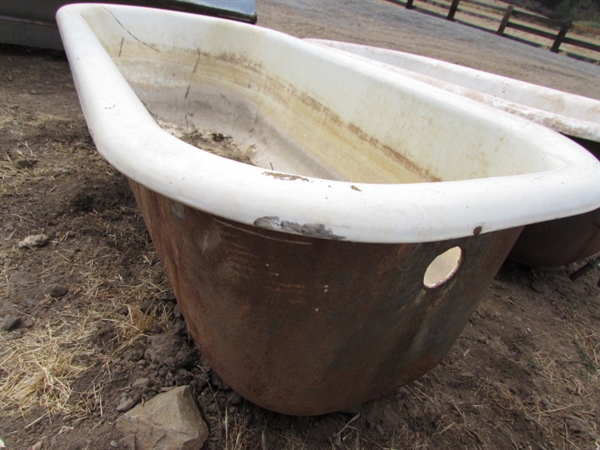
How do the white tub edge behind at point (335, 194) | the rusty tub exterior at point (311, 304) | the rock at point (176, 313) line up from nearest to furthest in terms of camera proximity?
the white tub edge behind at point (335, 194), the rusty tub exterior at point (311, 304), the rock at point (176, 313)

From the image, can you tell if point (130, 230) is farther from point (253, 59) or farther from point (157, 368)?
point (253, 59)

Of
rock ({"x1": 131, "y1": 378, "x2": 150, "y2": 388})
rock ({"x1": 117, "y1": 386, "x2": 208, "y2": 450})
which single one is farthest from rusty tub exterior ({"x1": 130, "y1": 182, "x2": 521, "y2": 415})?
rock ({"x1": 131, "y1": 378, "x2": 150, "y2": 388})

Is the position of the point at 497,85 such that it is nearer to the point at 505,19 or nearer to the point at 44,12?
the point at 44,12

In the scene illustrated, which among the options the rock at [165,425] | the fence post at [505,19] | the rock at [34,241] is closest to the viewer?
the rock at [165,425]

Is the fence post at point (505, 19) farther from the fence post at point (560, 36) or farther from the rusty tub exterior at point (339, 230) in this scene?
the rusty tub exterior at point (339, 230)

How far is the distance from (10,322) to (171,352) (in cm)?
45

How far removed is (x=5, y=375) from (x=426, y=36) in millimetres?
8130

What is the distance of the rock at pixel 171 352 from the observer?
1.07 meters

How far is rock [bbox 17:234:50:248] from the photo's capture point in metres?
1.37

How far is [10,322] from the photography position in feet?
3.66

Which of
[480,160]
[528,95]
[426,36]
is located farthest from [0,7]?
[426,36]

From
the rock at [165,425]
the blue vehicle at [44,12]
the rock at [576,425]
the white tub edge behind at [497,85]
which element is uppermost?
the white tub edge behind at [497,85]

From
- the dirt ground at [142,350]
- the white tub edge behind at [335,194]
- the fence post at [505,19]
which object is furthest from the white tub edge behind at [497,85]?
the fence post at [505,19]

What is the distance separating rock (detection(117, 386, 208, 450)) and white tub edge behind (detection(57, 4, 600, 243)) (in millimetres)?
585
